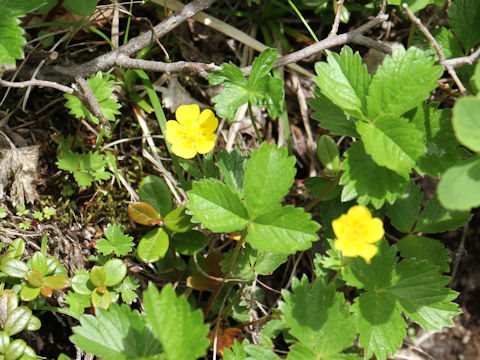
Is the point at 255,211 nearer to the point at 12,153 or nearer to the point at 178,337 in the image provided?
the point at 178,337

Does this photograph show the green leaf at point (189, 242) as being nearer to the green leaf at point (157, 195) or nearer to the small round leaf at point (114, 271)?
the green leaf at point (157, 195)

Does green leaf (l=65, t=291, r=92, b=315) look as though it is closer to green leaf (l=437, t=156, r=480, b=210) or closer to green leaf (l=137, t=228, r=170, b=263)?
green leaf (l=137, t=228, r=170, b=263)

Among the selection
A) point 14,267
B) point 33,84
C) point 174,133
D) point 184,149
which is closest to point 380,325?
point 184,149

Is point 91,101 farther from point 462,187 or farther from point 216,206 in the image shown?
point 462,187

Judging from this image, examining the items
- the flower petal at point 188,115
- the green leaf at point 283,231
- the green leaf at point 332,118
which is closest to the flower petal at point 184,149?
the flower petal at point 188,115

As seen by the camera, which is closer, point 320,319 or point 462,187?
point 462,187

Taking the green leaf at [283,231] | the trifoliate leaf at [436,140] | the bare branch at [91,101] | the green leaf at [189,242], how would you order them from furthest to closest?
the green leaf at [189,242] → the bare branch at [91,101] → the trifoliate leaf at [436,140] → the green leaf at [283,231]

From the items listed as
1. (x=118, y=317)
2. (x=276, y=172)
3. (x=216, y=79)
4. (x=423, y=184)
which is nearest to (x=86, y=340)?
(x=118, y=317)
